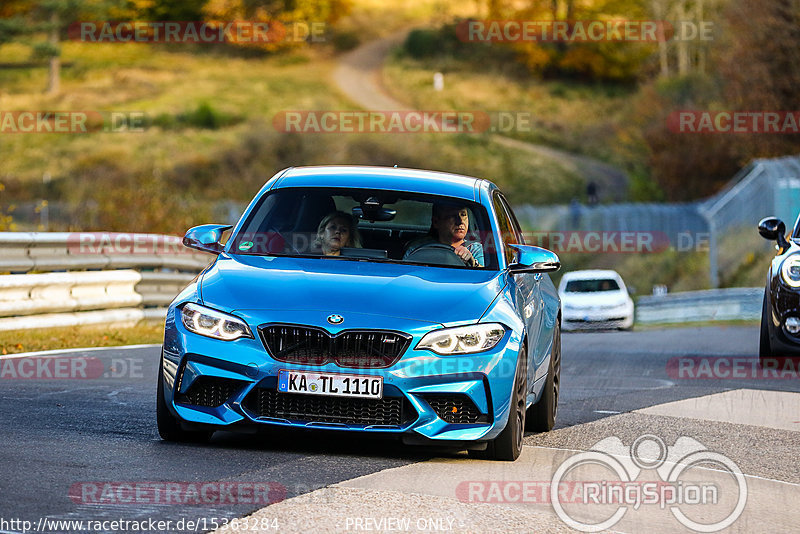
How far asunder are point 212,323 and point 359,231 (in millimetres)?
1763

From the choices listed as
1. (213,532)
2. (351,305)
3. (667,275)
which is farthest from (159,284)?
(667,275)

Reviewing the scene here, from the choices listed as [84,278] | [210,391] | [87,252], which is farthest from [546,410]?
[87,252]

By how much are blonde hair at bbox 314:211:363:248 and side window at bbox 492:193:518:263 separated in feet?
2.91

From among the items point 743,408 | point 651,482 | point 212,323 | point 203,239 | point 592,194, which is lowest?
point 592,194

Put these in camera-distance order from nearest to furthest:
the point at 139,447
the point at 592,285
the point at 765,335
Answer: the point at 139,447, the point at 765,335, the point at 592,285

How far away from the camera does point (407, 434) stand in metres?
7.43

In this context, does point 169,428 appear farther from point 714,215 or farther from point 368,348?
point 714,215

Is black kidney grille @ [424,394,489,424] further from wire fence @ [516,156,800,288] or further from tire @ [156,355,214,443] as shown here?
wire fence @ [516,156,800,288]

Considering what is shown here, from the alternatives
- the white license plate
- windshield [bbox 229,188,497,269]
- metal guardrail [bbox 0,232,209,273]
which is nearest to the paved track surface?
metal guardrail [bbox 0,232,209,273]

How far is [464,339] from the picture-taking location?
7.48 meters

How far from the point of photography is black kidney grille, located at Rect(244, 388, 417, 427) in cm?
738

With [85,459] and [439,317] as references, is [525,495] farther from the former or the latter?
[85,459]

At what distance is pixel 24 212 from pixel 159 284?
45928mm

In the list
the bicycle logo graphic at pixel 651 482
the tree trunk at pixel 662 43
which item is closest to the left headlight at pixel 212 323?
the bicycle logo graphic at pixel 651 482
